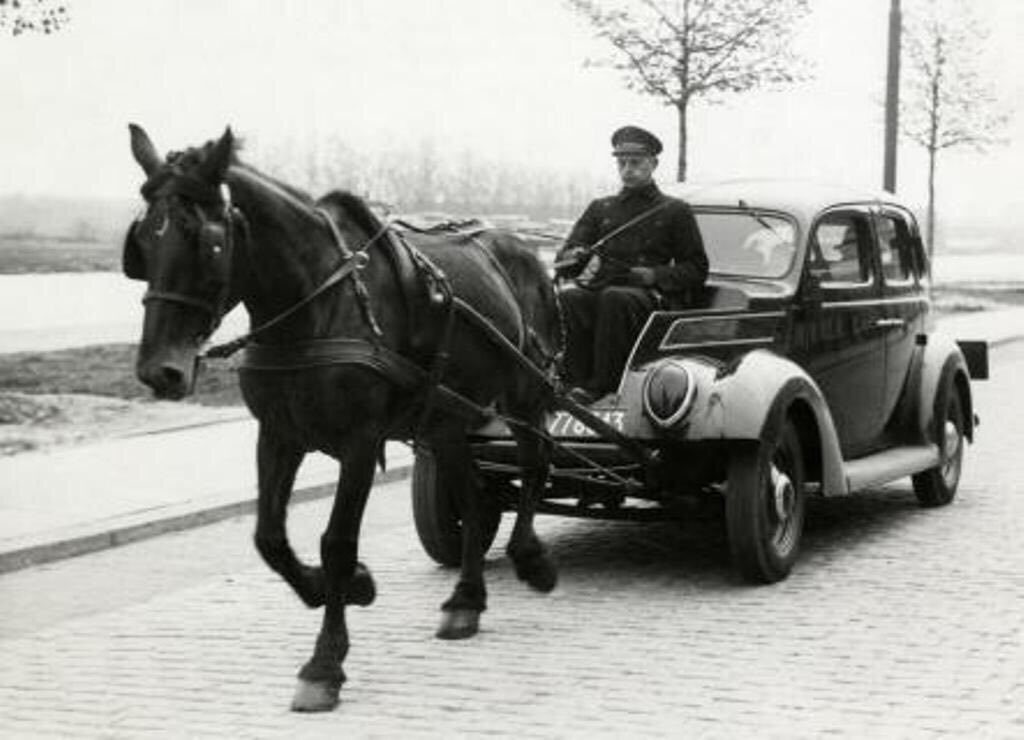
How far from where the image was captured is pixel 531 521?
26.9 feet

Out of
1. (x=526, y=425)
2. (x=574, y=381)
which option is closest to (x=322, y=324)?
(x=526, y=425)

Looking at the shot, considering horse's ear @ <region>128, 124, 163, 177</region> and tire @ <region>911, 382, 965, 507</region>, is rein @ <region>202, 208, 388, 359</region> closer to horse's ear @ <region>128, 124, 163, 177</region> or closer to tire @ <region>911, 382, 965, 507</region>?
horse's ear @ <region>128, 124, 163, 177</region>

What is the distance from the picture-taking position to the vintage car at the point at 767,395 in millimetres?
8414

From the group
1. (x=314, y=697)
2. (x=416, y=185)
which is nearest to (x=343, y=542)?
(x=314, y=697)

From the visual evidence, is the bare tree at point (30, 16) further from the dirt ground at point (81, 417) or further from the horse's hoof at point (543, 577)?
the horse's hoof at point (543, 577)

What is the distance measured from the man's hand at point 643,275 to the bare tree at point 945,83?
3220 centimetres

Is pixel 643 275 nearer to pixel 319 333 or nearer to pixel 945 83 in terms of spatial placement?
pixel 319 333

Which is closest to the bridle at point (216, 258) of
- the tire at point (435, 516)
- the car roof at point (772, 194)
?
the tire at point (435, 516)

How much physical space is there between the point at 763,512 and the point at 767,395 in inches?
21.8

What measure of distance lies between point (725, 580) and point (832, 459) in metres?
0.92

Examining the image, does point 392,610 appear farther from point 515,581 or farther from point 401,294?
point 401,294

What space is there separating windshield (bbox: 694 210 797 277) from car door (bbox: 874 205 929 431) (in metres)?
0.95

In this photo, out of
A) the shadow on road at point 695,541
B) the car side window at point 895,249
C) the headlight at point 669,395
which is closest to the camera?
the headlight at point 669,395

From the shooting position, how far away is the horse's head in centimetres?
592
